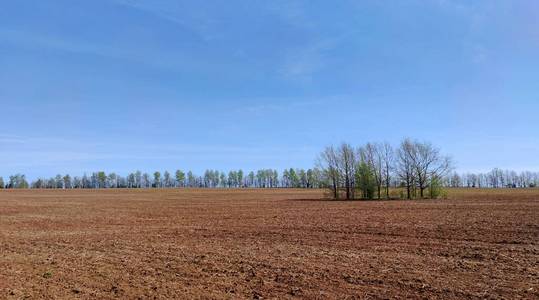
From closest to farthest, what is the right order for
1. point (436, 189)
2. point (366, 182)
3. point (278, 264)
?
point (278, 264), point (436, 189), point (366, 182)

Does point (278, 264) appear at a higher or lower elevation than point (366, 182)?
higher

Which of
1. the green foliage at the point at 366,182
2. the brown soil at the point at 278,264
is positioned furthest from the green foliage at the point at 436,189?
the brown soil at the point at 278,264

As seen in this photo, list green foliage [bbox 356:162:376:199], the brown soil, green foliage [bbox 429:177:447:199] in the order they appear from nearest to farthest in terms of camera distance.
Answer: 1. the brown soil
2. green foliage [bbox 429:177:447:199]
3. green foliage [bbox 356:162:376:199]

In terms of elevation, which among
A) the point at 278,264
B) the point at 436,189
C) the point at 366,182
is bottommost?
the point at 436,189

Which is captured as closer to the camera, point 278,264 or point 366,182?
point 278,264

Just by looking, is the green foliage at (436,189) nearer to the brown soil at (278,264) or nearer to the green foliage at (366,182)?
the green foliage at (366,182)

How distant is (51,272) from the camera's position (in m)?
10.8

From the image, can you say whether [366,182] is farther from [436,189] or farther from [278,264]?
[278,264]

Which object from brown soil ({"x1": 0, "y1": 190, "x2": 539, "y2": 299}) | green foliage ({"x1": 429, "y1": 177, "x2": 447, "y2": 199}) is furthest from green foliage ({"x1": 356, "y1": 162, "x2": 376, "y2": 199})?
brown soil ({"x1": 0, "y1": 190, "x2": 539, "y2": 299})

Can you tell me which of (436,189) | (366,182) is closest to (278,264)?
(366,182)

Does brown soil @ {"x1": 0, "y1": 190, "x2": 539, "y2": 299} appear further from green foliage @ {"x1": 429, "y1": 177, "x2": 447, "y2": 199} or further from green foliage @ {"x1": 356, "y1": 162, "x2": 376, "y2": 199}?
green foliage @ {"x1": 356, "y1": 162, "x2": 376, "y2": 199}

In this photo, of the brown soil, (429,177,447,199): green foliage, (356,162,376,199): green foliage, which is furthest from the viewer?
(356,162,376,199): green foliage

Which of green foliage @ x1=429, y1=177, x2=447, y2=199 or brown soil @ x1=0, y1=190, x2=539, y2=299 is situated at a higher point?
brown soil @ x1=0, y1=190, x2=539, y2=299

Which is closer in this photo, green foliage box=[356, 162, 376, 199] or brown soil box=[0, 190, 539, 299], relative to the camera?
brown soil box=[0, 190, 539, 299]
